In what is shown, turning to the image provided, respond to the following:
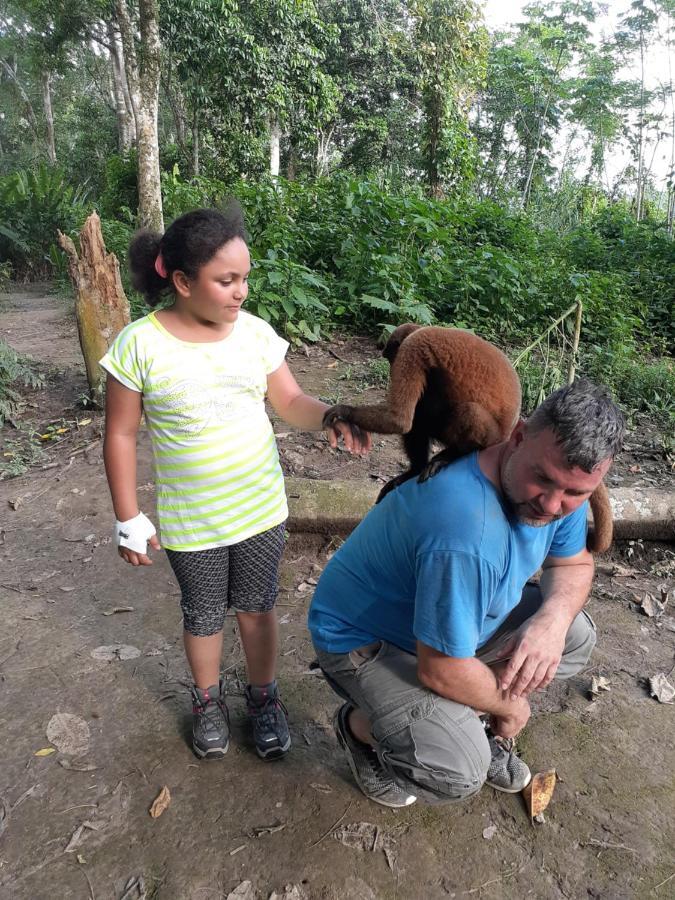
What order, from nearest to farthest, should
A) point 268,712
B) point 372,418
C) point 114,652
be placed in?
point 372,418, point 268,712, point 114,652

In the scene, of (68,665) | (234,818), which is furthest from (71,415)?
(234,818)

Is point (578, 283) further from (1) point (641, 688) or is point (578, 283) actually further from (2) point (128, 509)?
(2) point (128, 509)

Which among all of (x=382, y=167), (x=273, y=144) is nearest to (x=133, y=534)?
(x=273, y=144)

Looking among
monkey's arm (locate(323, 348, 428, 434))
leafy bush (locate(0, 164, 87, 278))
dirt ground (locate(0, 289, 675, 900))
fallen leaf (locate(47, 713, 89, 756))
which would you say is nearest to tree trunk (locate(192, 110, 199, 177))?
leafy bush (locate(0, 164, 87, 278))

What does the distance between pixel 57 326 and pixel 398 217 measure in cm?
488

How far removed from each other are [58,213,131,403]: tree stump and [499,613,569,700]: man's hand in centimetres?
411

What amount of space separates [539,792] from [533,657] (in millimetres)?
610

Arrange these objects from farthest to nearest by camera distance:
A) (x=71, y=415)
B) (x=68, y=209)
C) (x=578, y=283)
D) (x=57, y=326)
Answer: (x=68, y=209) → (x=57, y=326) → (x=578, y=283) → (x=71, y=415)

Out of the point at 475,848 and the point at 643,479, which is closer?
the point at 475,848

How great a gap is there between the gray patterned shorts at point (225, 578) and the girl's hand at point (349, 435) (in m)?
0.39

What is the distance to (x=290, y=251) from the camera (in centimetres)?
700

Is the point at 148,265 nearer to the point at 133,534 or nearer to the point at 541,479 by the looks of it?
the point at 133,534

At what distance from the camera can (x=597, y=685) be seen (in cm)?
249

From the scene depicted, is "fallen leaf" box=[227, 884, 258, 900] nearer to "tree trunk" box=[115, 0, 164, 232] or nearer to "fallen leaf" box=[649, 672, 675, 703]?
"fallen leaf" box=[649, 672, 675, 703]
